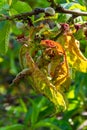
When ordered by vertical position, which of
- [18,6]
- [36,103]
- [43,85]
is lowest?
[36,103]

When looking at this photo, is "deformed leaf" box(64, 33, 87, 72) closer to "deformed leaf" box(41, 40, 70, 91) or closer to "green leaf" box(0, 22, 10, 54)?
"deformed leaf" box(41, 40, 70, 91)

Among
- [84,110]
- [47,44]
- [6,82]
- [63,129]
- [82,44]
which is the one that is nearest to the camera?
[47,44]

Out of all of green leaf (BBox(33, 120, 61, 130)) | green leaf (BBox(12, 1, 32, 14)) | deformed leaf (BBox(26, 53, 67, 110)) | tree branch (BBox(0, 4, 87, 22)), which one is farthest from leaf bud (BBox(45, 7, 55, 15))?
green leaf (BBox(33, 120, 61, 130))

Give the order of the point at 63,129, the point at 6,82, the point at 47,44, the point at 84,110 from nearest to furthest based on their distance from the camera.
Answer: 1. the point at 47,44
2. the point at 63,129
3. the point at 84,110
4. the point at 6,82

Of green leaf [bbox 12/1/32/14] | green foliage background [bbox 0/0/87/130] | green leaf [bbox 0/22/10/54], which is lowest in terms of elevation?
green foliage background [bbox 0/0/87/130]

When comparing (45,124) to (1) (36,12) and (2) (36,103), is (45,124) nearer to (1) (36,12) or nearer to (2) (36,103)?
(2) (36,103)

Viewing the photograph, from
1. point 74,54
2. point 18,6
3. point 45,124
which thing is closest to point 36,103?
point 45,124

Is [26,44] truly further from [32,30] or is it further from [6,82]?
[6,82]

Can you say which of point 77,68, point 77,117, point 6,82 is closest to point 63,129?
point 77,117
